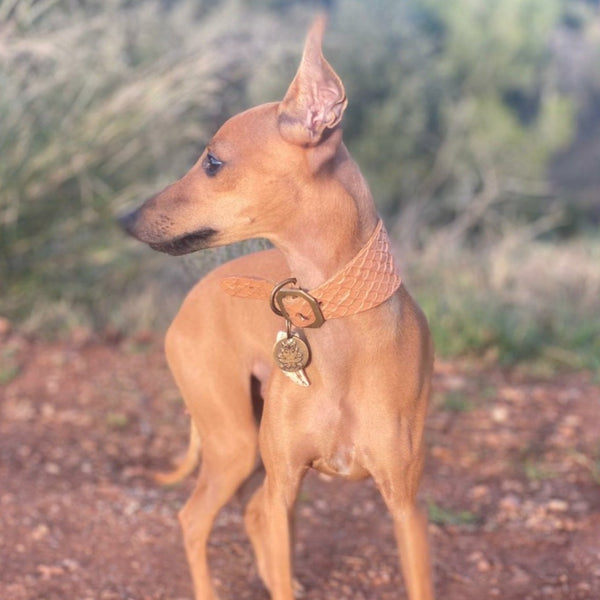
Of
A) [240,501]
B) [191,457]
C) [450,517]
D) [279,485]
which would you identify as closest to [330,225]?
[279,485]

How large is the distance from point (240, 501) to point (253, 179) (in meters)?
1.87

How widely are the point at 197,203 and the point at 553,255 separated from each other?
670cm

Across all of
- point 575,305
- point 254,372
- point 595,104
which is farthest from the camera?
point 595,104

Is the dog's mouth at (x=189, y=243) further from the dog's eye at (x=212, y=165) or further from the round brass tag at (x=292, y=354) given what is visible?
the round brass tag at (x=292, y=354)

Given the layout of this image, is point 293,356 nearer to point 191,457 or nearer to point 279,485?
point 279,485

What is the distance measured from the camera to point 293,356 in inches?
131

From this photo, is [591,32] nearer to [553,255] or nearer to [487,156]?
[487,156]

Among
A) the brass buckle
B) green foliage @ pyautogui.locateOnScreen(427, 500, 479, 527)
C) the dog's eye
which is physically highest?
the dog's eye

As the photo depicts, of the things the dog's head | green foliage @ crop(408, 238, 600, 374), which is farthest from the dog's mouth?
green foliage @ crop(408, 238, 600, 374)

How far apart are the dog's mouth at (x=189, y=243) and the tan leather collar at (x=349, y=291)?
0.85 feet

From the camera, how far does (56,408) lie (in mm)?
6559

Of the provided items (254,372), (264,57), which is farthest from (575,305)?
(254,372)

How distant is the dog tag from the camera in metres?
3.32

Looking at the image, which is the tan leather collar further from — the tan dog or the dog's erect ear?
the dog's erect ear
